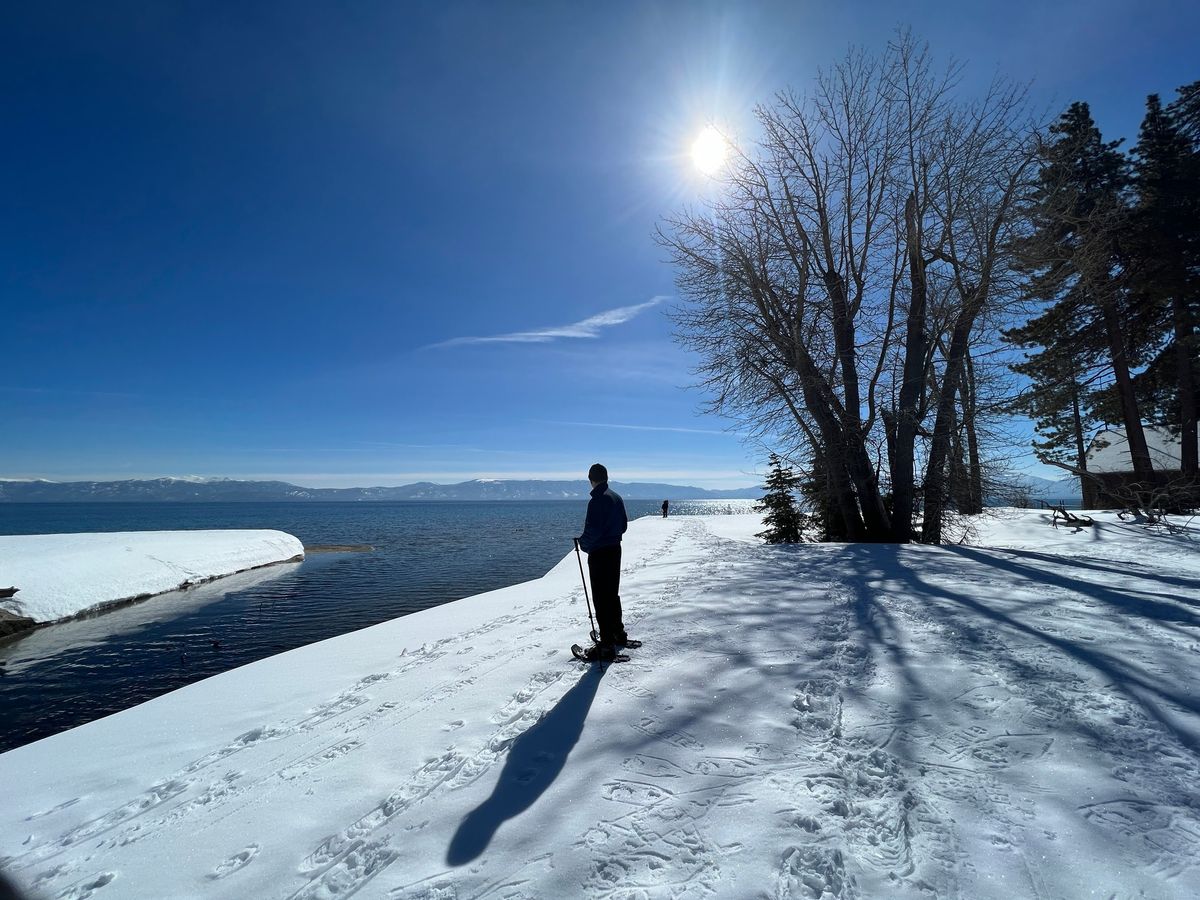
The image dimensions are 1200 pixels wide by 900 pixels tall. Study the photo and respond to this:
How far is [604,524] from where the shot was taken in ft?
18.8

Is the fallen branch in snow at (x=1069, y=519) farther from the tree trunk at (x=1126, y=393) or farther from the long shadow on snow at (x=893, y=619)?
the long shadow on snow at (x=893, y=619)

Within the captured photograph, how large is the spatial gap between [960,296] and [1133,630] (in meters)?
11.8

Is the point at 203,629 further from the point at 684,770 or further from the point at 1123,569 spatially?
the point at 1123,569

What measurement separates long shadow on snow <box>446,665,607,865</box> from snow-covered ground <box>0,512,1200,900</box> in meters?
0.02

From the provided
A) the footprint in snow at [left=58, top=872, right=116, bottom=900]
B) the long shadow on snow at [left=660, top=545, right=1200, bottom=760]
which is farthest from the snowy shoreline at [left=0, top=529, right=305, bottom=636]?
the long shadow on snow at [left=660, top=545, right=1200, bottom=760]

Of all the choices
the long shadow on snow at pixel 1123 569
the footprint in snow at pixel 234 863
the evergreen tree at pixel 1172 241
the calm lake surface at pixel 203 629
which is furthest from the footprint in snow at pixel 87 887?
the evergreen tree at pixel 1172 241

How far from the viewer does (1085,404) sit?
82.7 ft

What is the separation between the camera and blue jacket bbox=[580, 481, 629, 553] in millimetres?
5750

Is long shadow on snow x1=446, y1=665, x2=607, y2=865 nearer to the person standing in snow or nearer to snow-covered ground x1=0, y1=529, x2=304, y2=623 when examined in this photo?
the person standing in snow

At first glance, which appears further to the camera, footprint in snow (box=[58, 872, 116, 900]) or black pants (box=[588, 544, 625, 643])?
black pants (box=[588, 544, 625, 643])

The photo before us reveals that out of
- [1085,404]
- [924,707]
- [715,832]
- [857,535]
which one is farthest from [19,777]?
[1085,404]

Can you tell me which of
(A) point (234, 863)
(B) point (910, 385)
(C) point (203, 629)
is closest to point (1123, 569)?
(B) point (910, 385)

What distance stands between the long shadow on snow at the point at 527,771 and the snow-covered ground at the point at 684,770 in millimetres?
20

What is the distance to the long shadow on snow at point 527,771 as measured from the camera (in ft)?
9.52
